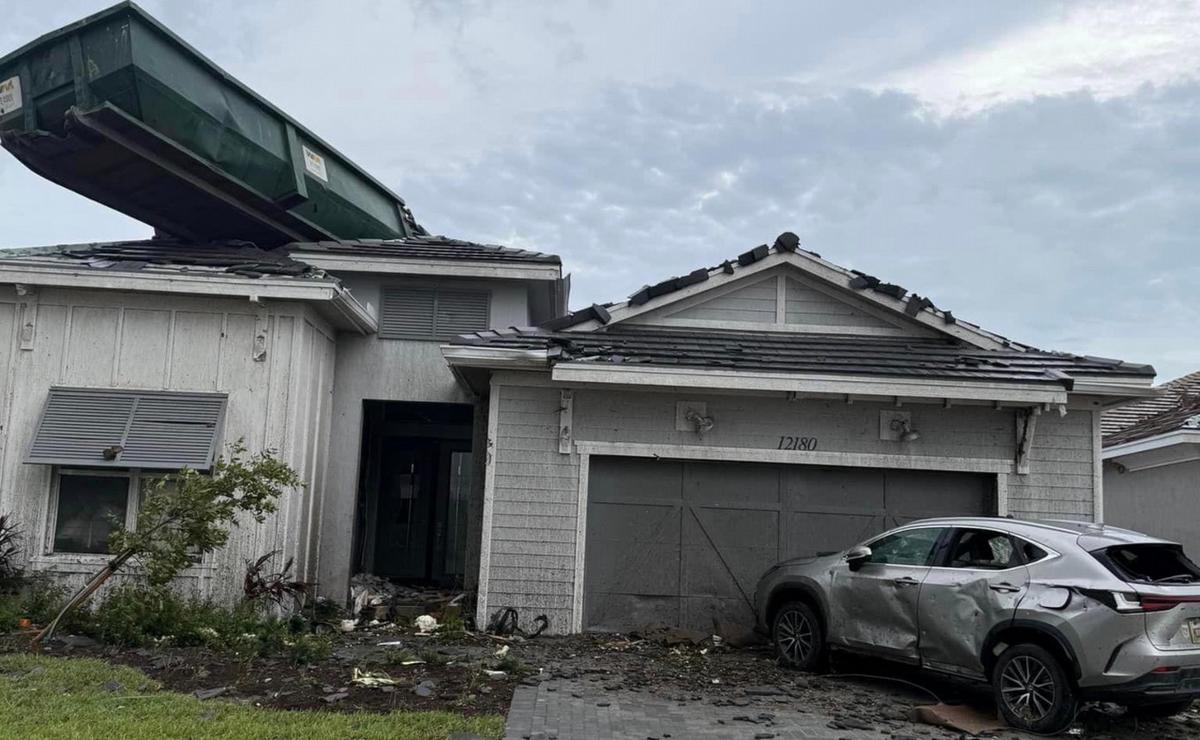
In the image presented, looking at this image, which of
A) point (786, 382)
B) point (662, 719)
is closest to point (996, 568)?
point (662, 719)

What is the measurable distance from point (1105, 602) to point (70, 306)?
10.7 meters

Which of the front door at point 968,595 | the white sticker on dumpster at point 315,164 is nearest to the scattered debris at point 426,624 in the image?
the front door at point 968,595

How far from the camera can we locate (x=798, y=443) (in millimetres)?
11156

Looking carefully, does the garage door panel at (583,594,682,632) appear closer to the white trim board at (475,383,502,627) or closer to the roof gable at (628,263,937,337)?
the white trim board at (475,383,502,627)

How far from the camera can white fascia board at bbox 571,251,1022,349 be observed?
11641 millimetres

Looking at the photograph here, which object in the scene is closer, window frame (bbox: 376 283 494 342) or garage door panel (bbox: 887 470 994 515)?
garage door panel (bbox: 887 470 994 515)

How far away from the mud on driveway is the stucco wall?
293 centimetres

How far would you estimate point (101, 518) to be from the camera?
35.0 feet

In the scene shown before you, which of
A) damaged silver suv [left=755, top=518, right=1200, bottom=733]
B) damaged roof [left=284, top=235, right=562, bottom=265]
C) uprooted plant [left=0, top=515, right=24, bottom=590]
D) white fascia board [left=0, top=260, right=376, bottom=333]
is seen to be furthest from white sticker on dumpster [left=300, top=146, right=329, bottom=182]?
damaged silver suv [left=755, top=518, right=1200, bottom=733]

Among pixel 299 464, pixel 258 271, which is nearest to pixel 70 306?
pixel 258 271

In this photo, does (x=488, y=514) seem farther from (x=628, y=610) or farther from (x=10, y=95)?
(x=10, y=95)

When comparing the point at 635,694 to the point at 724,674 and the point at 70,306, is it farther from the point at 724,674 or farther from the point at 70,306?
the point at 70,306

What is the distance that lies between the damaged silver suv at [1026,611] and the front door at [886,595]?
0.01 metres

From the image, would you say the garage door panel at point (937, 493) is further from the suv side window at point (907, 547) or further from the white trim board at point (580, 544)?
the white trim board at point (580, 544)
